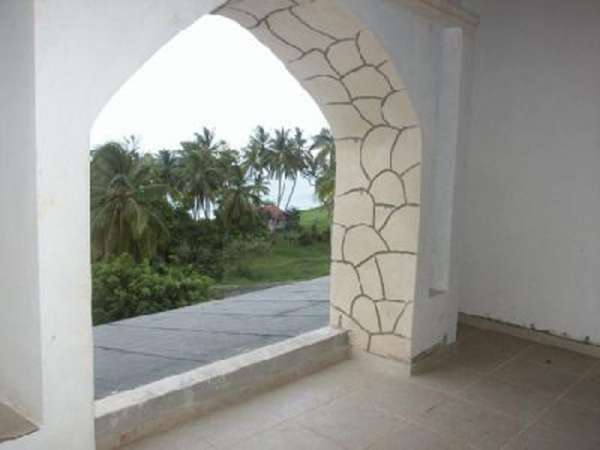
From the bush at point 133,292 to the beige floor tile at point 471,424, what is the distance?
10.8m

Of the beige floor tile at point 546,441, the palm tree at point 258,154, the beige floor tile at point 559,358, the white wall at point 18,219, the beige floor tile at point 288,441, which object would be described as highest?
the palm tree at point 258,154

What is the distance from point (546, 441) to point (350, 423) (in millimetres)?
785

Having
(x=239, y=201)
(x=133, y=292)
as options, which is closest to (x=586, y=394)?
(x=133, y=292)

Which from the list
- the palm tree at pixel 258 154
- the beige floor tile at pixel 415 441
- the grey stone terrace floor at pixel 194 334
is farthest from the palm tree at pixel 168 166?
the beige floor tile at pixel 415 441

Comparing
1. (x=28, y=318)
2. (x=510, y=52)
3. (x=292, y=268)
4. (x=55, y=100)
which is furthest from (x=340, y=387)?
(x=292, y=268)

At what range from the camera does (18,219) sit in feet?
4.50

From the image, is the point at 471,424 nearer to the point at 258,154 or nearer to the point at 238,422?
the point at 238,422

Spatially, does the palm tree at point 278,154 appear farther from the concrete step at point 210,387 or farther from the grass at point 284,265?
the concrete step at point 210,387

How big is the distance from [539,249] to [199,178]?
1852 centimetres

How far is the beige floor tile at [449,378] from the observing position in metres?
2.50

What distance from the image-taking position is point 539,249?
3123 mm

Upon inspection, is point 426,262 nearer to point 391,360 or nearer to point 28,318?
point 391,360

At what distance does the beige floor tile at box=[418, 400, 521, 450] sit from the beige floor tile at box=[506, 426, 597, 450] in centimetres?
4

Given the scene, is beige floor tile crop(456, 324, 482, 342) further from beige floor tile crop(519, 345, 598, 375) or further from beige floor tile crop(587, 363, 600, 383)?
beige floor tile crop(587, 363, 600, 383)
